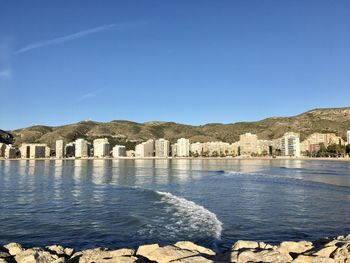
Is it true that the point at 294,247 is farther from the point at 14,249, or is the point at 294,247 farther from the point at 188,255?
the point at 14,249

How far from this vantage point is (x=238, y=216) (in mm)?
28312

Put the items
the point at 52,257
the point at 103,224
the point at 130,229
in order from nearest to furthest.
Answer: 1. the point at 52,257
2. the point at 130,229
3. the point at 103,224

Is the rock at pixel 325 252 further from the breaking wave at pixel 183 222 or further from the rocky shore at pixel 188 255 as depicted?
the breaking wave at pixel 183 222

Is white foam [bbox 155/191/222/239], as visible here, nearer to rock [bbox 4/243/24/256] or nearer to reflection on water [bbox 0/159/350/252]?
reflection on water [bbox 0/159/350/252]

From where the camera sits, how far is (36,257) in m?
14.5

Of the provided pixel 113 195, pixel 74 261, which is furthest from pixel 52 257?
pixel 113 195

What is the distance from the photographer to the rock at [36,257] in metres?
14.2

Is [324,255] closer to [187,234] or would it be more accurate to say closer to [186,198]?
[187,234]

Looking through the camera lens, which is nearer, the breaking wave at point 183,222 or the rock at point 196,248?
the rock at point 196,248

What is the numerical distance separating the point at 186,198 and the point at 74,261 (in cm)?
2622

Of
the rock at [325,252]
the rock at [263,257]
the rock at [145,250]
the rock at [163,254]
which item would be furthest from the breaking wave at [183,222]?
the rock at [325,252]

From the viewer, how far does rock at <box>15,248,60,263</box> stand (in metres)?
14.2

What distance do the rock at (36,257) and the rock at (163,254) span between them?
10.5 feet

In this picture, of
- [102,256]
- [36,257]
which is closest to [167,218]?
[102,256]
